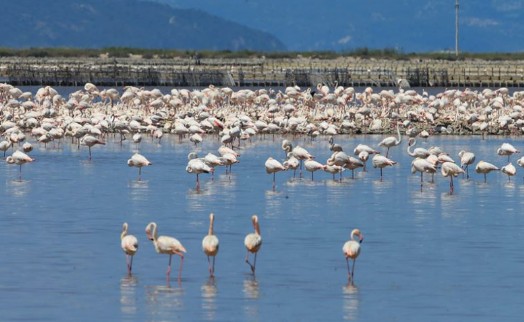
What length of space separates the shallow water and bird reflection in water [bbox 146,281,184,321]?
19 mm

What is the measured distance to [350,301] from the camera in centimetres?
1445

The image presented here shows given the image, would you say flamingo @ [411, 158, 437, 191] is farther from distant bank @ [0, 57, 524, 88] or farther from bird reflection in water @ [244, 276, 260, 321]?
distant bank @ [0, 57, 524, 88]

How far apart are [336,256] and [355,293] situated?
7.42 ft

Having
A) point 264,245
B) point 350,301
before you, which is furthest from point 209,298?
point 264,245

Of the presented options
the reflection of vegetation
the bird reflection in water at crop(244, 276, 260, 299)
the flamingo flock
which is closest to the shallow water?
the bird reflection in water at crop(244, 276, 260, 299)

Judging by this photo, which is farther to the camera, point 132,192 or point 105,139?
point 105,139

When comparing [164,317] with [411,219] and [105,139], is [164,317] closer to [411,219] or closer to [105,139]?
[411,219]

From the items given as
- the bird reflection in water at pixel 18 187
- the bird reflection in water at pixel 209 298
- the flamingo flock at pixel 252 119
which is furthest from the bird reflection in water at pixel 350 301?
the flamingo flock at pixel 252 119

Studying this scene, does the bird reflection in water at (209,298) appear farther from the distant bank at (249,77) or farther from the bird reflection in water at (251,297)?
the distant bank at (249,77)

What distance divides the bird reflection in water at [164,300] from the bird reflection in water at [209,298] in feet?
0.73

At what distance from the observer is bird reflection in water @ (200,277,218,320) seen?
13.7m

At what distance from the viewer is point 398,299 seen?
14.6 m

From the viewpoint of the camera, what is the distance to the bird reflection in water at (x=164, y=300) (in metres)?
13.7

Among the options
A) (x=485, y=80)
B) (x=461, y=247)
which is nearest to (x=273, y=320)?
(x=461, y=247)
